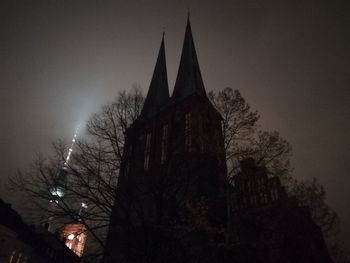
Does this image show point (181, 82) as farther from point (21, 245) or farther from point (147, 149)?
point (21, 245)

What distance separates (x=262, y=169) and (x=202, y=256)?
164 inches

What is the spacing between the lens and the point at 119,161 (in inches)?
547

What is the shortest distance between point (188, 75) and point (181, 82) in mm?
994

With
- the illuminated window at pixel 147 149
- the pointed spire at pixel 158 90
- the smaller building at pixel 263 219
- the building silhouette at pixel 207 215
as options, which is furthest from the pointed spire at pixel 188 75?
the smaller building at pixel 263 219

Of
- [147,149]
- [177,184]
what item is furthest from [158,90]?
[177,184]

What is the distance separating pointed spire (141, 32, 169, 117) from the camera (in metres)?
29.3

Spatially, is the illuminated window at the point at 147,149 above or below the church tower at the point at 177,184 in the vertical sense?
above

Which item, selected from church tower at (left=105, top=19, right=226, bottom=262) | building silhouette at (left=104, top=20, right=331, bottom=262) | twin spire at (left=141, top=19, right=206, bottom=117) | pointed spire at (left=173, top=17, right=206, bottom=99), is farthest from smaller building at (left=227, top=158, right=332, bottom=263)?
pointed spire at (left=173, top=17, right=206, bottom=99)

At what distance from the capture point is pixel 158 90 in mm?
31609

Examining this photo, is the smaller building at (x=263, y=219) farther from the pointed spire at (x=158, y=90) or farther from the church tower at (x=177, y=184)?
the pointed spire at (x=158, y=90)

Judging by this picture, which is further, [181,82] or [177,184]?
[181,82]

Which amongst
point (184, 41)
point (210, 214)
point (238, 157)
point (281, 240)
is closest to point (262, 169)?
point (238, 157)

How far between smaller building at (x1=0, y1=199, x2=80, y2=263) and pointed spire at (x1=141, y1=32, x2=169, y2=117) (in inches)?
555

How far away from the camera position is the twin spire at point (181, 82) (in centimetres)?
2814
